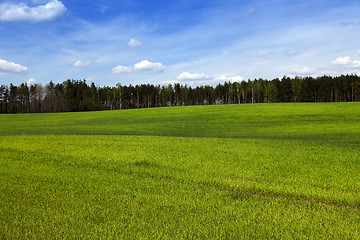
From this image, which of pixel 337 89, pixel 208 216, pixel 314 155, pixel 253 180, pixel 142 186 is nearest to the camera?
pixel 208 216

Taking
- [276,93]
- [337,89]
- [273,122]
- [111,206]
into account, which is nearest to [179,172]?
[111,206]

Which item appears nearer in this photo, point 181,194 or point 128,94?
point 181,194

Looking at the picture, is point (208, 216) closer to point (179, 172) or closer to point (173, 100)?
point (179, 172)

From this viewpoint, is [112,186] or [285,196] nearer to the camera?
[285,196]

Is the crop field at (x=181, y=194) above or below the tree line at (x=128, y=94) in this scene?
below

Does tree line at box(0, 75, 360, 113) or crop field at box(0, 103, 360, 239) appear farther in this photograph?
tree line at box(0, 75, 360, 113)

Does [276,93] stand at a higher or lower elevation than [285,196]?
higher

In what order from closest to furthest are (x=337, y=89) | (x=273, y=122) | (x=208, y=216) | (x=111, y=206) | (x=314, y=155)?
(x=208, y=216), (x=111, y=206), (x=314, y=155), (x=273, y=122), (x=337, y=89)

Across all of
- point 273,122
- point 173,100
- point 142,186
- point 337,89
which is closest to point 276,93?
point 337,89

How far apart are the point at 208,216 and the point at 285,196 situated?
311 centimetres

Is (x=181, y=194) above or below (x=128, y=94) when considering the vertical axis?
below

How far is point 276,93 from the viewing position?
121m

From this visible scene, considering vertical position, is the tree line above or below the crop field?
above

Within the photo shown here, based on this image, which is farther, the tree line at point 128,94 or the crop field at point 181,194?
the tree line at point 128,94
